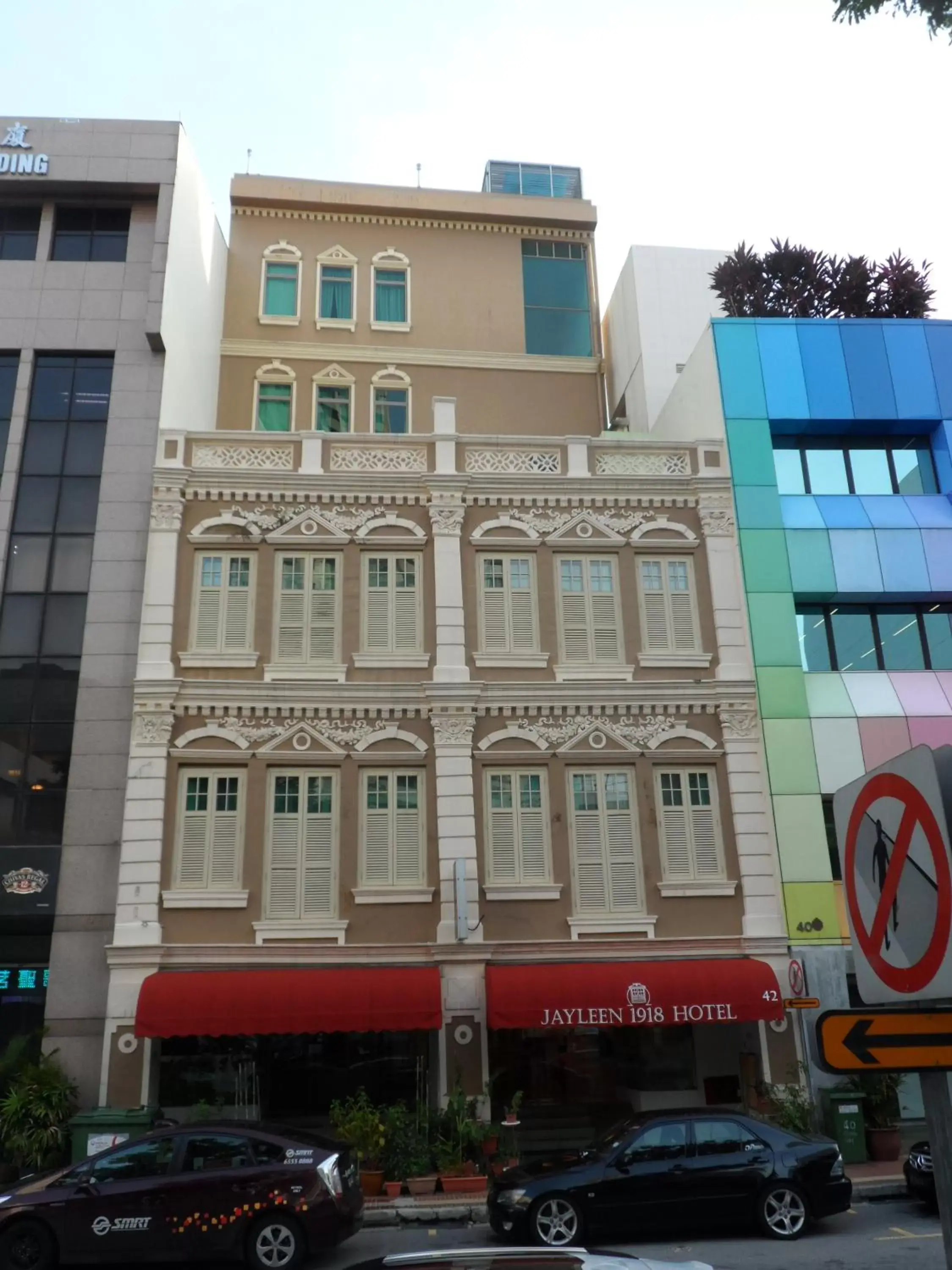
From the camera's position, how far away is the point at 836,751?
1848 cm

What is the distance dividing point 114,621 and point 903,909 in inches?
679

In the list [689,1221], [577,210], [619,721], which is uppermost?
[577,210]

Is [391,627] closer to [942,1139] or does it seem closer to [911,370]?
[911,370]

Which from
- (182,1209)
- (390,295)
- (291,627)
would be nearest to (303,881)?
(291,627)

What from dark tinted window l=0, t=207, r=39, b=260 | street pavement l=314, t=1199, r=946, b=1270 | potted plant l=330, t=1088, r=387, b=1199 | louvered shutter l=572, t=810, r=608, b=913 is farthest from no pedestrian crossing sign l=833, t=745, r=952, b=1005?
dark tinted window l=0, t=207, r=39, b=260

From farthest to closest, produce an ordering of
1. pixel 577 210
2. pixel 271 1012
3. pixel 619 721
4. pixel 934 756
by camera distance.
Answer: pixel 577 210
pixel 619 721
pixel 271 1012
pixel 934 756

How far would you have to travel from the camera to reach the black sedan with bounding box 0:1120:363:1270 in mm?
10867

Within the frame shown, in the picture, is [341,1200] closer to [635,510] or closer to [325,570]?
[325,570]

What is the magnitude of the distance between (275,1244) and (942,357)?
19719mm

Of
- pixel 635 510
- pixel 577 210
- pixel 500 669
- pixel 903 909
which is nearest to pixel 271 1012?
pixel 500 669

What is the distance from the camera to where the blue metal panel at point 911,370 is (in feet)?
67.7

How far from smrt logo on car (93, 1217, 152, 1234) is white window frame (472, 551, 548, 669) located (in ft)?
34.2

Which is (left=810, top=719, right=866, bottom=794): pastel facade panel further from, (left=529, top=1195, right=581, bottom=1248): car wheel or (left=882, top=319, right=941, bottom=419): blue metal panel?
(left=529, top=1195, right=581, bottom=1248): car wheel

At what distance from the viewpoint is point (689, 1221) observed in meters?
11.7
